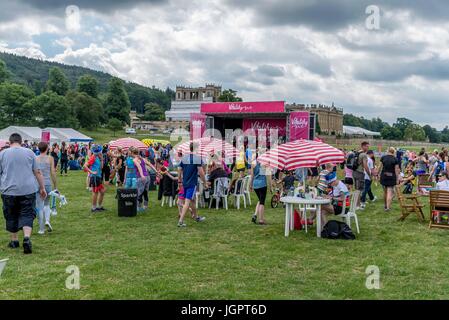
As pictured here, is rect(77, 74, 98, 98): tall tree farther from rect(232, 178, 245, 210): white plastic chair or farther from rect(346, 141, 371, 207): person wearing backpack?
rect(346, 141, 371, 207): person wearing backpack

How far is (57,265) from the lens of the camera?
233 inches

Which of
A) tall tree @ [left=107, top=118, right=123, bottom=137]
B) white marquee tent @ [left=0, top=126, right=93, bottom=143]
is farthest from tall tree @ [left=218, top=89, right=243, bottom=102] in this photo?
white marquee tent @ [left=0, top=126, right=93, bottom=143]

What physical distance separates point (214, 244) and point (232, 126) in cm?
2405

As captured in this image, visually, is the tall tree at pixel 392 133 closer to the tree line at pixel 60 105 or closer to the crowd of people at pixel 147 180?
the tree line at pixel 60 105

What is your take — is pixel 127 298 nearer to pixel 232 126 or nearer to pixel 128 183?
pixel 128 183

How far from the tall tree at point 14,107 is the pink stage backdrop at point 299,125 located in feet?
194

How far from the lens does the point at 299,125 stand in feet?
84.1

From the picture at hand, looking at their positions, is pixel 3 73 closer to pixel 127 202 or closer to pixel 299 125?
pixel 299 125

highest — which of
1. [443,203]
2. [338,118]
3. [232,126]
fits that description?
[338,118]

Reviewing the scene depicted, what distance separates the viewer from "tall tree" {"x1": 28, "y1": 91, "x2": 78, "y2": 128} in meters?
73.8

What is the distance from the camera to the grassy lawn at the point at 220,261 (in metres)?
4.94

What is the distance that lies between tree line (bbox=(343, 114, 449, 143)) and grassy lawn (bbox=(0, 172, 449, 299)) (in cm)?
10627

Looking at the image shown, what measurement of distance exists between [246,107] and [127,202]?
18919 millimetres

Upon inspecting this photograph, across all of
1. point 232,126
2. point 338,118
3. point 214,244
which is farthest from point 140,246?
point 338,118
